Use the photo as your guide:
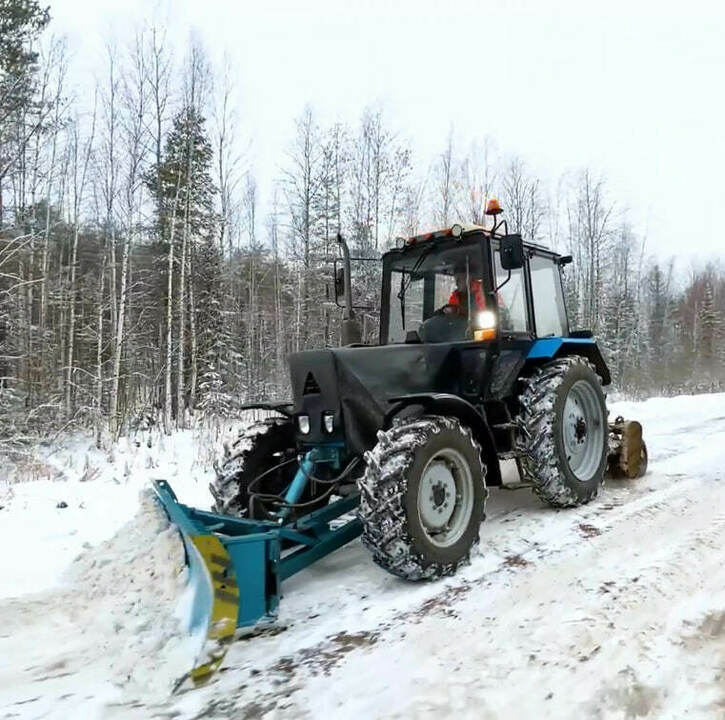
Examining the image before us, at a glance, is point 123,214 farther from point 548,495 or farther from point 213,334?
point 548,495

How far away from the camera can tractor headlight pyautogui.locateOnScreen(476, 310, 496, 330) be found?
5094mm

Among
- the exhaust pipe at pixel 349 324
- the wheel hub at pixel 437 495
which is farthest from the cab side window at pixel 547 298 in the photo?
the wheel hub at pixel 437 495

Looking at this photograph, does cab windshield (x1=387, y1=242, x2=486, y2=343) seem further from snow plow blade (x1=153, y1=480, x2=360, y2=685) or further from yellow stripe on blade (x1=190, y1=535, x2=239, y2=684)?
yellow stripe on blade (x1=190, y1=535, x2=239, y2=684)

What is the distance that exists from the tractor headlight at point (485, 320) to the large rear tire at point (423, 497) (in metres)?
1.10

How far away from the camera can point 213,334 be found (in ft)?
75.4

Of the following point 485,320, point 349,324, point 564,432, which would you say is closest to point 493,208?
point 485,320

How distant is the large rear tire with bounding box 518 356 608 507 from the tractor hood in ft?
3.60

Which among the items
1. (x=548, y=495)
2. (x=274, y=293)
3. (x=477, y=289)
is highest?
A: (x=274, y=293)

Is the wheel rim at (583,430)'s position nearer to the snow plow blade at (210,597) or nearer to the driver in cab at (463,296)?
the driver in cab at (463,296)

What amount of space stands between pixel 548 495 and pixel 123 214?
15.7 metres

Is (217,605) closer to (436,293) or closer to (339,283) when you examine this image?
(339,283)

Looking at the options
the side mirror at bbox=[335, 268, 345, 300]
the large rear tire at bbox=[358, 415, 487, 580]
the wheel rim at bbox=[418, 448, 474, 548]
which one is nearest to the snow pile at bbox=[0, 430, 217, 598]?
the large rear tire at bbox=[358, 415, 487, 580]

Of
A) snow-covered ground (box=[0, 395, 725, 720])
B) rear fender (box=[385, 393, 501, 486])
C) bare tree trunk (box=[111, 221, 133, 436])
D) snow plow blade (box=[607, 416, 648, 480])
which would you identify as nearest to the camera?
snow-covered ground (box=[0, 395, 725, 720])

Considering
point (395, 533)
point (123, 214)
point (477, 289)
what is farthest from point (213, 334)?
point (395, 533)
